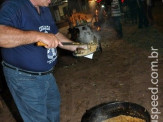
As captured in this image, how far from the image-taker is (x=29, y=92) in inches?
118

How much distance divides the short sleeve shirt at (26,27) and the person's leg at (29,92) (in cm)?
15

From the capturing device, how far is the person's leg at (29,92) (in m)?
2.97

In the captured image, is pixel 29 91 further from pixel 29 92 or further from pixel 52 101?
pixel 52 101

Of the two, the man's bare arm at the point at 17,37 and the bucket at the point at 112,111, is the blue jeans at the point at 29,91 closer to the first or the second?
the man's bare arm at the point at 17,37

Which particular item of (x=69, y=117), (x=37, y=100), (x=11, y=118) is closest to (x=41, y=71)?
(x=37, y=100)

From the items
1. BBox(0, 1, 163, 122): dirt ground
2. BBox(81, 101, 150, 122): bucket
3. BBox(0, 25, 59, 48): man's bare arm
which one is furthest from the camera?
BBox(0, 1, 163, 122): dirt ground

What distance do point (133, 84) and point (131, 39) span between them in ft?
17.2

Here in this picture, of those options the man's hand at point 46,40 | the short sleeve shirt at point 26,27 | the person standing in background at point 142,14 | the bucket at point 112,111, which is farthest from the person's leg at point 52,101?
the person standing in background at point 142,14

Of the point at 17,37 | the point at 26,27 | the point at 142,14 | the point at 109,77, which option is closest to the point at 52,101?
the point at 26,27

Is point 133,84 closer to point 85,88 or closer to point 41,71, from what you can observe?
point 85,88

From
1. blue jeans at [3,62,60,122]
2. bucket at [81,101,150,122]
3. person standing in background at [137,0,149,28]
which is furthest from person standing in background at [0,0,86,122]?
person standing in background at [137,0,149,28]

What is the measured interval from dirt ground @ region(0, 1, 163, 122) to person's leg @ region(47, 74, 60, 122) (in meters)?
1.28

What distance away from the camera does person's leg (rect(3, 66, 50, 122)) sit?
2967 mm

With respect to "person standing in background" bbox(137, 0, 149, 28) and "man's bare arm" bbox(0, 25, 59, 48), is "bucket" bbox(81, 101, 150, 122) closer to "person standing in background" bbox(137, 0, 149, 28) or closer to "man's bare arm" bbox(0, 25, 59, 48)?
"man's bare arm" bbox(0, 25, 59, 48)
